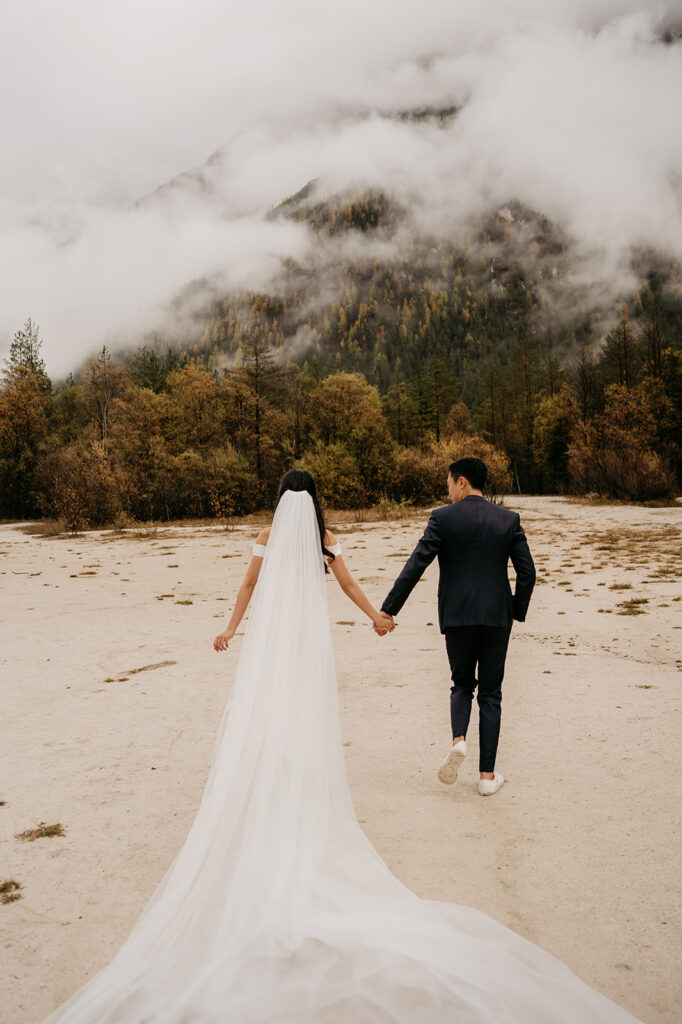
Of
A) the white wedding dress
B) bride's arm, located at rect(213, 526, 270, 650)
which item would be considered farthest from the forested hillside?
the white wedding dress

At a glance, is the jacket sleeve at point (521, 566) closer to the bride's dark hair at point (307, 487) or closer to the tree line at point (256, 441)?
the bride's dark hair at point (307, 487)

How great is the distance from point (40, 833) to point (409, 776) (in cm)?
239

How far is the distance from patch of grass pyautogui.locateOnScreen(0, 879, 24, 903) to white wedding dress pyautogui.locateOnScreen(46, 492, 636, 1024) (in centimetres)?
86

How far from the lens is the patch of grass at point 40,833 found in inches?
165

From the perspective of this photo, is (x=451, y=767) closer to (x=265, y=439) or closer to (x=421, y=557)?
(x=421, y=557)

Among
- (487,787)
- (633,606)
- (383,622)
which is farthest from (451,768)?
(633,606)

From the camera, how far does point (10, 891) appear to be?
143 inches

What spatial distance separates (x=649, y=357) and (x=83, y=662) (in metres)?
60.0

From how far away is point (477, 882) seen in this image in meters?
3.66

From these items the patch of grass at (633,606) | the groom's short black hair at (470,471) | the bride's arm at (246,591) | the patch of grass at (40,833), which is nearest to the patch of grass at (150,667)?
the patch of grass at (40,833)

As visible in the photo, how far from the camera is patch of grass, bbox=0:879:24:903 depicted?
356 cm

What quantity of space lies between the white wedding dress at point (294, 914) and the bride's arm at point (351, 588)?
0.70 feet

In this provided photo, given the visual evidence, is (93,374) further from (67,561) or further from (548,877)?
(548,877)

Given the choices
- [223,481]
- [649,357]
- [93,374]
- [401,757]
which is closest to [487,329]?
[649,357]
